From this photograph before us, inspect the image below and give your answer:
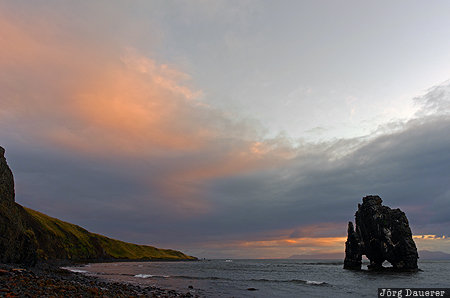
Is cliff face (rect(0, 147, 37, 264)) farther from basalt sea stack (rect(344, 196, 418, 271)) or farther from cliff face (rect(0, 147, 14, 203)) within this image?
basalt sea stack (rect(344, 196, 418, 271))

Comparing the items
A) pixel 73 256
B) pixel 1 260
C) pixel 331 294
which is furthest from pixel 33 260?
pixel 73 256

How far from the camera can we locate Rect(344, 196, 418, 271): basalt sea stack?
98.8m

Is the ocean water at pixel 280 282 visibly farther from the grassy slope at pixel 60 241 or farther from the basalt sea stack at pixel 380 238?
the grassy slope at pixel 60 241

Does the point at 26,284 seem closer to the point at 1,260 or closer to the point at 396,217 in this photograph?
the point at 1,260

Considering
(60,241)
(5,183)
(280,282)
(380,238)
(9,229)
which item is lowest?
(60,241)

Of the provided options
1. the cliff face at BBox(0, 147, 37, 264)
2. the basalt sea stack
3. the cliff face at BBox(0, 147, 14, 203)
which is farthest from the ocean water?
the cliff face at BBox(0, 147, 14, 203)

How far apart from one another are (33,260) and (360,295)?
59.8 m

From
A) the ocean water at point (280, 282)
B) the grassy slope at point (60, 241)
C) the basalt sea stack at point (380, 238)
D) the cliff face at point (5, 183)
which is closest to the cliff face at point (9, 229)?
the cliff face at point (5, 183)

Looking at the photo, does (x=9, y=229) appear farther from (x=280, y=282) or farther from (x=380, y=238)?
(x=380, y=238)

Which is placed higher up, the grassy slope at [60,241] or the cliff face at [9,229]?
the cliff face at [9,229]

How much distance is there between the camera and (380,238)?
340ft

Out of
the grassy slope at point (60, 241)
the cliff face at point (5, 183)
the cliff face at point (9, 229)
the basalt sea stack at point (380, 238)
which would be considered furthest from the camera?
the grassy slope at point (60, 241)

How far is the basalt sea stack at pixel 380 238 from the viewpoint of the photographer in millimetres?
98750

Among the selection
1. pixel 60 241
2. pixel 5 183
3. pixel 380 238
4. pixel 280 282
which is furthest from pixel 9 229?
pixel 380 238
